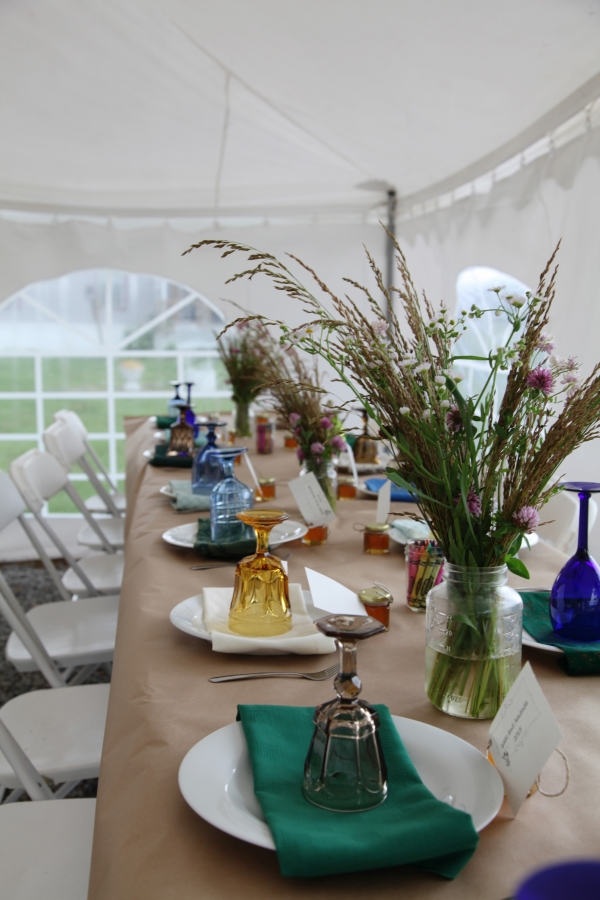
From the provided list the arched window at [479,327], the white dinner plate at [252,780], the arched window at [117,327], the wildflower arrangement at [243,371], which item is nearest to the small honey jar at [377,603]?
the white dinner plate at [252,780]

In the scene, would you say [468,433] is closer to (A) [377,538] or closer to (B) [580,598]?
(B) [580,598]

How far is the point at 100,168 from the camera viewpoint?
14.8 feet

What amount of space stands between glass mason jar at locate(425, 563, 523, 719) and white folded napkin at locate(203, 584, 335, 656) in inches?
8.5

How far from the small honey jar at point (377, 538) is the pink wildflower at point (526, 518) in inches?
30.6

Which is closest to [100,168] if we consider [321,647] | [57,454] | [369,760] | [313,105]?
[313,105]

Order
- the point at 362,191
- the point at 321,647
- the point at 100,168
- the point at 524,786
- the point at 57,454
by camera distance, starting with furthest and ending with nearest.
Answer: the point at 362,191, the point at 100,168, the point at 57,454, the point at 321,647, the point at 524,786

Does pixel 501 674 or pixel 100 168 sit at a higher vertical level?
pixel 100 168

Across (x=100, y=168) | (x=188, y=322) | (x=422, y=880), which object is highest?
(x=100, y=168)

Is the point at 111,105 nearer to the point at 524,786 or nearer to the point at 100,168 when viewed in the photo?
the point at 100,168

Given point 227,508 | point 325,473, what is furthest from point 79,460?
point 227,508

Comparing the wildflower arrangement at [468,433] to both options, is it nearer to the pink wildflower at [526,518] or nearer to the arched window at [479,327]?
the pink wildflower at [526,518]

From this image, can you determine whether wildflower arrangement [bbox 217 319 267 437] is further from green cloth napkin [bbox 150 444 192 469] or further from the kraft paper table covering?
the kraft paper table covering

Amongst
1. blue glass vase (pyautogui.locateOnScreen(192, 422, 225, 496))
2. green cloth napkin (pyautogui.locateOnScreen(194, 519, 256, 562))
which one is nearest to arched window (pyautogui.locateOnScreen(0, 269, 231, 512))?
blue glass vase (pyautogui.locateOnScreen(192, 422, 225, 496))

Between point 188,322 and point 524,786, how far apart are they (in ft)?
21.5
